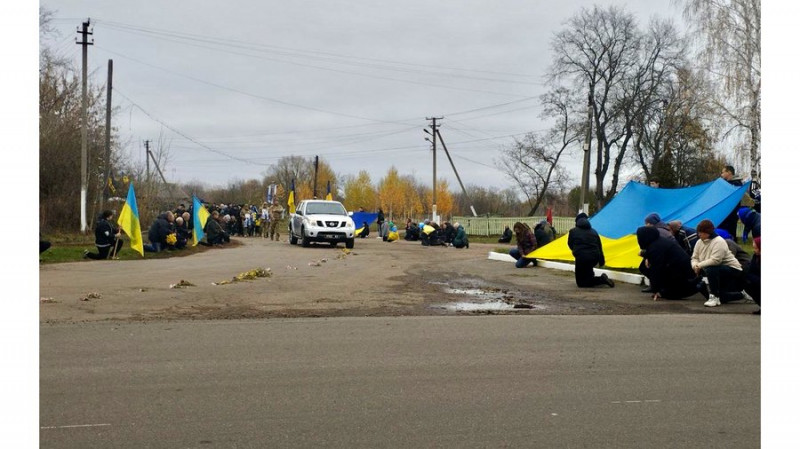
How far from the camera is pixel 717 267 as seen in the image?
44.2 ft

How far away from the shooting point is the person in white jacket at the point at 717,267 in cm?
1344

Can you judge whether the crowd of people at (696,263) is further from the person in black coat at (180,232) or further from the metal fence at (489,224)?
the metal fence at (489,224)

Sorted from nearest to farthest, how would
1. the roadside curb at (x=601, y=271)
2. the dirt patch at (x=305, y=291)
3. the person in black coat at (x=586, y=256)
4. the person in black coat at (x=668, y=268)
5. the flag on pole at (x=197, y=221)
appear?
1. the dirt patch at (x=305, y=291)
2. the person in black coat at (x=668, y=268)
3. the person in black coat at (x=586, y=256)
4. the roadside curb at (x=601, y=271)
5. the flag on pole at (x=197, y=221)

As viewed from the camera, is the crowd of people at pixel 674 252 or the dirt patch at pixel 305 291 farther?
the crowd of people at pixel 674 252

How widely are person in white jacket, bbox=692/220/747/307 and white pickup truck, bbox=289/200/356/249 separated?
21001 mm

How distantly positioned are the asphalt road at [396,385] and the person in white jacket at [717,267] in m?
2.85

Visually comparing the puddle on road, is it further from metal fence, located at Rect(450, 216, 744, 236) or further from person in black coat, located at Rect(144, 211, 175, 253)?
metal fence, located at Rect(450, 216, 744, 236)

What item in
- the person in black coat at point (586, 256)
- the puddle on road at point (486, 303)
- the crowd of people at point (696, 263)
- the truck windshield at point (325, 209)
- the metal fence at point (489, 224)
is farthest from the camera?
the metal fence at point (489, 224)

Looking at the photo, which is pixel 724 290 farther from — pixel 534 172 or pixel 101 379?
pixel 534 172

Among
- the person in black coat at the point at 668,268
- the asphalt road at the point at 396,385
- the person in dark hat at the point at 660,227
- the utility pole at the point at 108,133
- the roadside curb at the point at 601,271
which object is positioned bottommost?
the asphalt road at the point at 396,385

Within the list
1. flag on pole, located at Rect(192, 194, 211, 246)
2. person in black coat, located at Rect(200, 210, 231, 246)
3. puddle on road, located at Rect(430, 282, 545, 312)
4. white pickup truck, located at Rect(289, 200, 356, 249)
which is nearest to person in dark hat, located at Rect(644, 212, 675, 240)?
puddle on road, located at Rect(430, 282, 545, 312)

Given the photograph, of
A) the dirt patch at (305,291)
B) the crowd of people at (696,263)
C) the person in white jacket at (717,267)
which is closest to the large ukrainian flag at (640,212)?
the dirt patch at (305,291)

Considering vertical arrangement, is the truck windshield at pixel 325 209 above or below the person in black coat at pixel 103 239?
above

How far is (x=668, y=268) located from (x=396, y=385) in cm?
874
